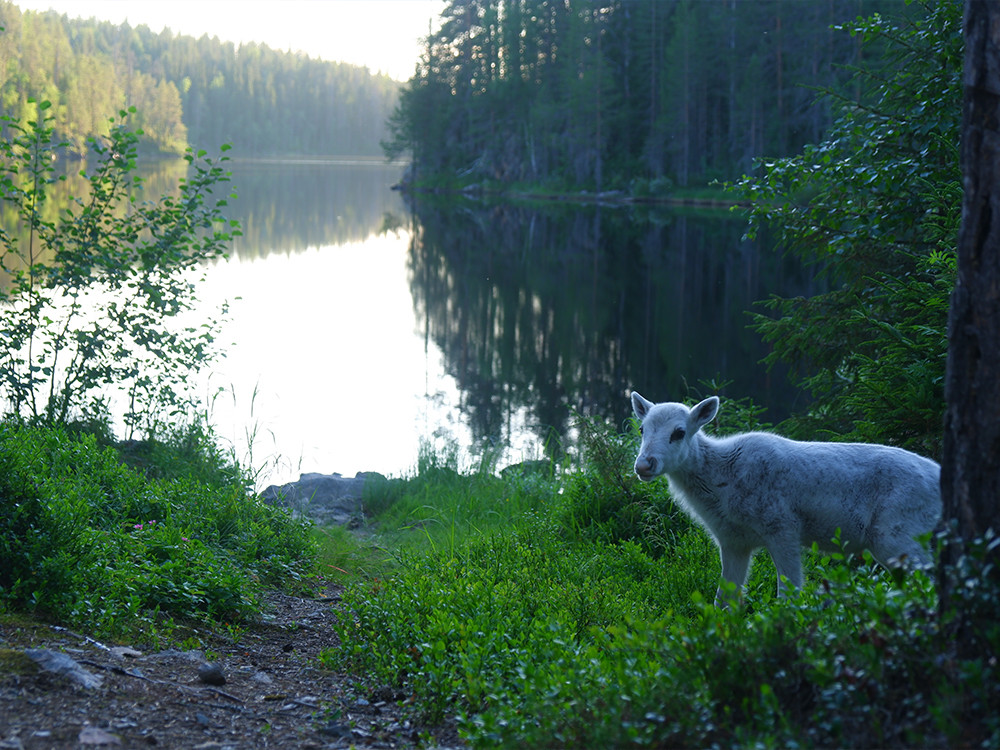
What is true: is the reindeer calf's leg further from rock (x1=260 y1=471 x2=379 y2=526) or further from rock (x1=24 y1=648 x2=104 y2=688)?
rock (x1=260 y1=471 x2=379 y2=526)

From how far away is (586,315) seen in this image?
2775cm

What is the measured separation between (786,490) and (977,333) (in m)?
2.77

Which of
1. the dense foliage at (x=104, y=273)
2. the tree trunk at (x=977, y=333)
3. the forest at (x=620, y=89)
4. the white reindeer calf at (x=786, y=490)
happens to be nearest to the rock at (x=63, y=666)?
the white reindeer calf at (x=786, y=490)

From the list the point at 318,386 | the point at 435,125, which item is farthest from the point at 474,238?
the point at 435,125

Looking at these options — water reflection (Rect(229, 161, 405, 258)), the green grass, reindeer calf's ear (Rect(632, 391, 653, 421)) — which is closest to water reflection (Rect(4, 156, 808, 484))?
water reflection (Rect(229, 161, 405, 258))

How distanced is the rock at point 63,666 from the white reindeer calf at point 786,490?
3.65 meters

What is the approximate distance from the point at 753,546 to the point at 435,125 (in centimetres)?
9639

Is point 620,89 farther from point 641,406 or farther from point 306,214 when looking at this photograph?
point 641,406

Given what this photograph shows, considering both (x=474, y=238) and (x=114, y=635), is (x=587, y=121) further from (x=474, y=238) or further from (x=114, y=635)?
(x=114, y=635)

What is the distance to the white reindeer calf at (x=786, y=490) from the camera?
569 cm

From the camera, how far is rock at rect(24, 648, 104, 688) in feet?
14.5

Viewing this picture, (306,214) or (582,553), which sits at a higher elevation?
(306,214)

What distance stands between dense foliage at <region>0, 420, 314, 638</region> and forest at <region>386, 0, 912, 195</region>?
6623 centimetres

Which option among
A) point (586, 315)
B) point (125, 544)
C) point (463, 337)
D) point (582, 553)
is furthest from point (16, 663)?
point (586, 315)
